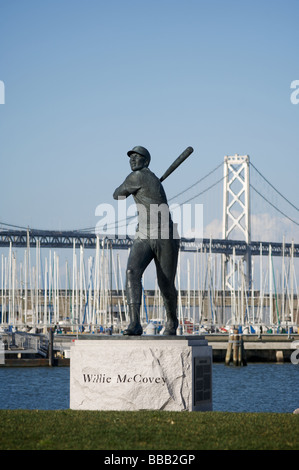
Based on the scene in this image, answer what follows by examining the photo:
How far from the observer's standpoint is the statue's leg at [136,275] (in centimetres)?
1097

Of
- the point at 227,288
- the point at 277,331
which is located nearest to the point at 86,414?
the point at 277,331

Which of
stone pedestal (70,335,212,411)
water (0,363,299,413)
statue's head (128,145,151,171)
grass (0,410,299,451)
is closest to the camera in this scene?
grass (0,410,299,451)

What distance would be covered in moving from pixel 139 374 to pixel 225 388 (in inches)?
825

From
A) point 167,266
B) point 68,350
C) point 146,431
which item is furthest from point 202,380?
point 68,350

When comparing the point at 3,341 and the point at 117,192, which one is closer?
the point at 117,192

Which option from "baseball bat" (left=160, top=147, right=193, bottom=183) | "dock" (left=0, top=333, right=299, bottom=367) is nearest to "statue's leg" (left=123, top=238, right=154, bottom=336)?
"baseball bat" (left=160, top=147, right=193, bottom=183)

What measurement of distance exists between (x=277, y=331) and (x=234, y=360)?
54.2ft

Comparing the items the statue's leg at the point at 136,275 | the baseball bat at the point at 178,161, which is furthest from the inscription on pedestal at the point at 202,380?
the baseball bat at the point at 178,161

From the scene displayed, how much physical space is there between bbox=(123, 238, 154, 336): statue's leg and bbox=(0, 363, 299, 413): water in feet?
42.8

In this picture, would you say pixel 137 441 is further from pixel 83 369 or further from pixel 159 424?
pixel 83 369

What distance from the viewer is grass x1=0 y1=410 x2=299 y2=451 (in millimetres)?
7652

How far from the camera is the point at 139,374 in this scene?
10.2 metres

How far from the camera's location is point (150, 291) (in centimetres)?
7781

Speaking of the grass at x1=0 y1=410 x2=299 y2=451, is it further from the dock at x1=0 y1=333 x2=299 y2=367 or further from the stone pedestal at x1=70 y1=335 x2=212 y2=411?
the dock at x1=0 y1=333 x2=299 y2=367
